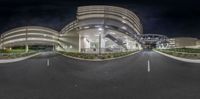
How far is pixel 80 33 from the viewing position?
181 ft

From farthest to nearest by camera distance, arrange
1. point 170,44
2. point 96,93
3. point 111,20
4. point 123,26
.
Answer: point 170,44
point 123,26
point 111,20
point 96,93

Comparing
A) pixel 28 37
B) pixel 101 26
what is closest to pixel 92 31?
pixel 101 26

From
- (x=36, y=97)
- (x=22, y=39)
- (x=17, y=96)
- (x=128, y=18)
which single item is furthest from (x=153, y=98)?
(x=22, y=39)

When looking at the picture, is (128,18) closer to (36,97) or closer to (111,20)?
(111,20)

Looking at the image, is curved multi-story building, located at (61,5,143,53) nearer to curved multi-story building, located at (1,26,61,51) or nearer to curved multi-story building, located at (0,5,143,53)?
curved multi-story building, located at (0,5,143,53)

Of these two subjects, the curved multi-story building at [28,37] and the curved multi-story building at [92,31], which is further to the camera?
the curved multi-story building at [28,37]

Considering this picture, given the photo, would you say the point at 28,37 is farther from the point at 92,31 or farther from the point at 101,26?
the point at 101,26

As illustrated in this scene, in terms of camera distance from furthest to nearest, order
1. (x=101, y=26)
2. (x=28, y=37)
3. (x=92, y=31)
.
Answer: (x=28, y=37)
(x=92, y=31)
(x=101, y=26)

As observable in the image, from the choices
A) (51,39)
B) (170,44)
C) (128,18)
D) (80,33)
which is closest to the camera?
(80,33)

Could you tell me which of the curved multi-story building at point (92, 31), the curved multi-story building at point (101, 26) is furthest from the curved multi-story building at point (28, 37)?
the curved multi-story building at point (101, 26)

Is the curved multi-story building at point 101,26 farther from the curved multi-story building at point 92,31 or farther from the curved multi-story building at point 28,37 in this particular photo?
the curved multi-story building at point 28,37

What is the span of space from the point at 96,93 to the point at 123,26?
5996 centimetres

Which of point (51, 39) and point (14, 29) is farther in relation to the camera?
point (51, 39)

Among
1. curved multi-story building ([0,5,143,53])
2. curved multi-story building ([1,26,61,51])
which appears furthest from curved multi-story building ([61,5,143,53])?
curved multi-story building ([1,26,61,51])
